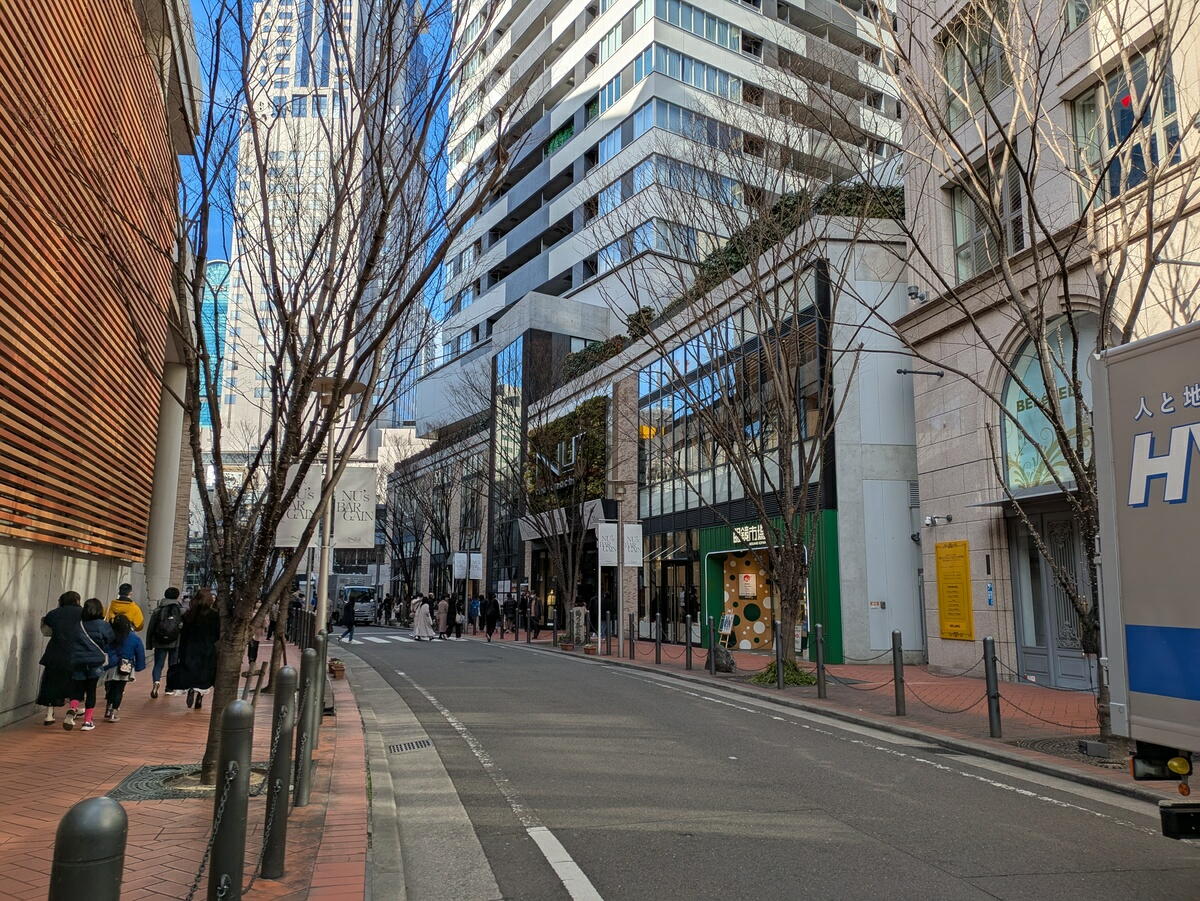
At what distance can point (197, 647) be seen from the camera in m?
11.9

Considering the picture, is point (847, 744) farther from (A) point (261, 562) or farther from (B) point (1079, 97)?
(B) point (1079, 97)

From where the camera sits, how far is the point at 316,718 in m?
9.24

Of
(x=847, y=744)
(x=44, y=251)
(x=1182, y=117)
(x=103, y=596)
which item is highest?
(x=1182, y=117)

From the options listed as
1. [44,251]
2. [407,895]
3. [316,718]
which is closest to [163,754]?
[316,718]

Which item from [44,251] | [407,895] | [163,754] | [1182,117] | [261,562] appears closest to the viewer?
[407,895]

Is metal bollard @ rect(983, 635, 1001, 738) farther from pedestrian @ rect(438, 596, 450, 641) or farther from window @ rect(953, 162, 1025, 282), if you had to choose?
pedestrian @ rect(438, 596, 450, 641)

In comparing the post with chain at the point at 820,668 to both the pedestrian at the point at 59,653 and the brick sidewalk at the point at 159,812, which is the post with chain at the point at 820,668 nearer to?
the brick sidewalk at the point at 159,812

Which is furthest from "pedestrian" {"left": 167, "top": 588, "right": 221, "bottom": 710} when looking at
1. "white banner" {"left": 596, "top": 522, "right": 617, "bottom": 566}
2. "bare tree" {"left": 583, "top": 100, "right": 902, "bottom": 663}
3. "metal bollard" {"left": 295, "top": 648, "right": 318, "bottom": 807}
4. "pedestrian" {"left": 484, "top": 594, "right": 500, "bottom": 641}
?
"pedestrian" {"left": 484, "top": 594, "right": 500, "bottom": 641}

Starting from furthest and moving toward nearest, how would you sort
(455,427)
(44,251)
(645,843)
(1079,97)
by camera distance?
(455,427) < (1079,97) < (44,251) < (645,843)

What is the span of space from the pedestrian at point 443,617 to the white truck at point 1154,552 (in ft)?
102

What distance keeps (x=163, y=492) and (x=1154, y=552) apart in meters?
22.3

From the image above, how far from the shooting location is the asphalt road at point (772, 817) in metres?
5.46

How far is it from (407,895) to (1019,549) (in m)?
15.3

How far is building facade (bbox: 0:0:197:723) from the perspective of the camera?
30.3 ft
